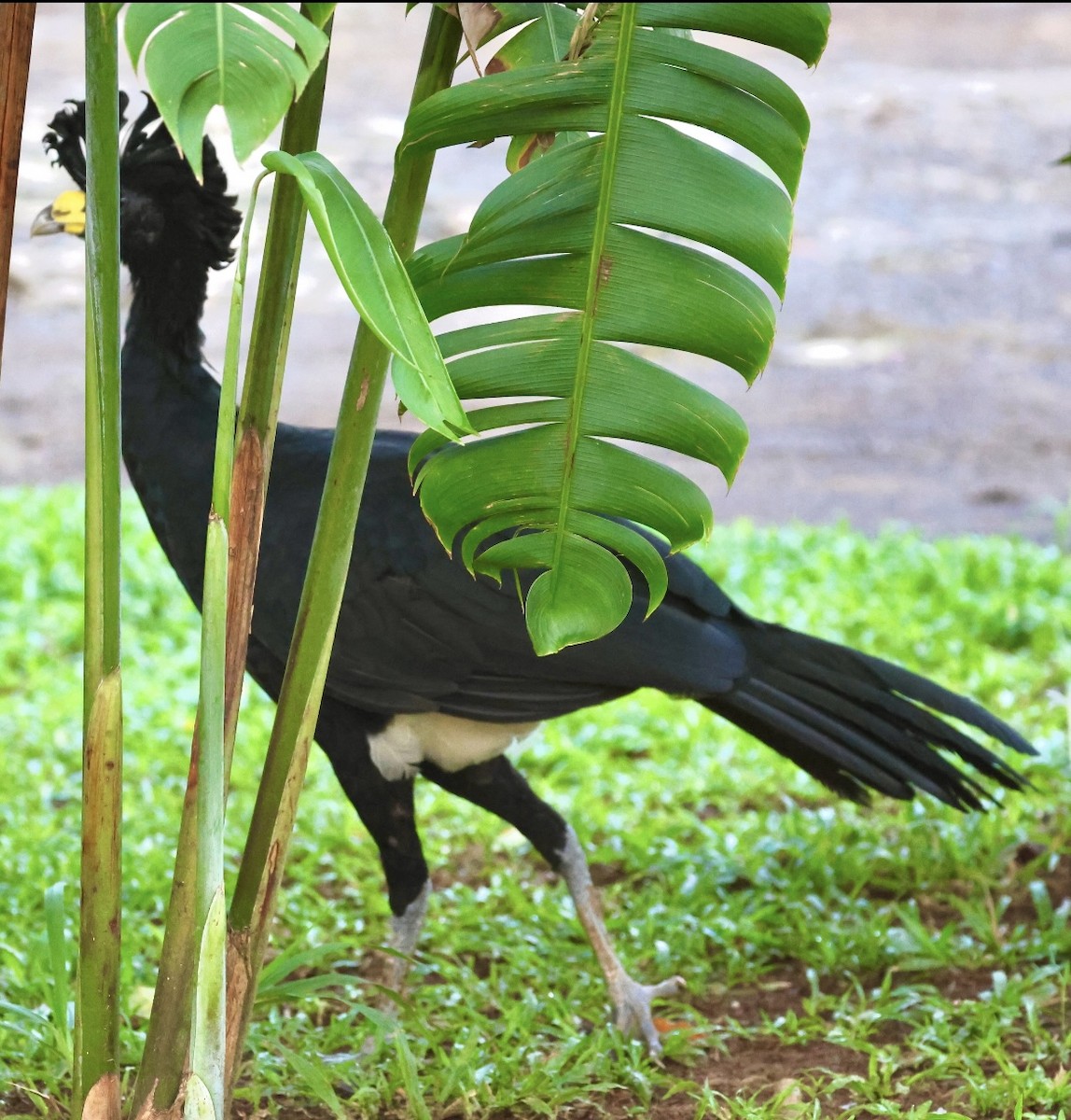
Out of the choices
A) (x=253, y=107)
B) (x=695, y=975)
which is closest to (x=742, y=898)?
(x=695, y=975)

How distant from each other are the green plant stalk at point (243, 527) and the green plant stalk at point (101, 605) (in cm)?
6

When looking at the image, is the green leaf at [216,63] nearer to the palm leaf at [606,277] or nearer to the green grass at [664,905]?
the palm leaf at [606,277]

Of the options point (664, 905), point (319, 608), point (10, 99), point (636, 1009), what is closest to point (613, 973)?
point (636, 1009)

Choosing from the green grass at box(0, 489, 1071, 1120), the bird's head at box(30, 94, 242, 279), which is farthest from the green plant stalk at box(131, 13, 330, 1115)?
the bird's head at box(30, 94, 242, 279)

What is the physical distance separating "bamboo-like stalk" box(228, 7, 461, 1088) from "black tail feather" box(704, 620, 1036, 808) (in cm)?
128

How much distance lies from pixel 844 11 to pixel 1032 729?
464 inches

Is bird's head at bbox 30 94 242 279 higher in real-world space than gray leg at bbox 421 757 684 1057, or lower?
higher

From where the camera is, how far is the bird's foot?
2555 mm

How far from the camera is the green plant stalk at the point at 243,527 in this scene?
5.46 feet

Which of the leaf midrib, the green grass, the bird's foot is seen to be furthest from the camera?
the bird's foot

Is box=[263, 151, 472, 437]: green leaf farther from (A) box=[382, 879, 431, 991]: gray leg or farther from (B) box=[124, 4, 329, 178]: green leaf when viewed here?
(A) box=[382, 879, 431, 991]: gray leg

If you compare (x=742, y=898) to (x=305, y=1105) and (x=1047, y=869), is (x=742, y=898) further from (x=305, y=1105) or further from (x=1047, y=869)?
(x=305, y=1105)

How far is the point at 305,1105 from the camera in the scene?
2.20 meters

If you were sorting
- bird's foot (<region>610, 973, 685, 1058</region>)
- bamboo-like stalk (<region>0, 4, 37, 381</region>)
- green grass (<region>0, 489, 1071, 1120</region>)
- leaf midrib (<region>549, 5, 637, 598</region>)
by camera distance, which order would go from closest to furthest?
leaf midrib (<region>549, 5, 637, 598</region>) < bamboo-like stalk (<region>0, 4, 37, 381</region>) < green grass (<region>0, 489, 1071, 1120</region>) < bird's foot (<region>610, 973, 685, 1058</region>)
